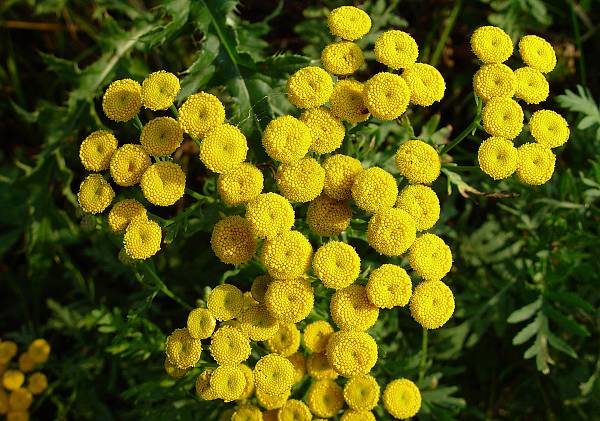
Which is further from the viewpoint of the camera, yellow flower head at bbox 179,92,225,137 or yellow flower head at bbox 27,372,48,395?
yellow flower head at bbox 27,372,48,395

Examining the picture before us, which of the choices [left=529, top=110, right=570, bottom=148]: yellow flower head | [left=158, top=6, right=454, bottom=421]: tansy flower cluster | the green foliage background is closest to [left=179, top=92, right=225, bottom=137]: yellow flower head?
[left=158, top=6, right=454, bottom=421]: tansy flower cluster

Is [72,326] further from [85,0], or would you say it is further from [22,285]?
[85,0]

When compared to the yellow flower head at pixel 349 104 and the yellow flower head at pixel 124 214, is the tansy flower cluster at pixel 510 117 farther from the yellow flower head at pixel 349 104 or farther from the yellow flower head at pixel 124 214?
the yellow flower head at pixel 124 214

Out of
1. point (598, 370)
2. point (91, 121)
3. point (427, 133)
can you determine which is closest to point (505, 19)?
point (427, 133)

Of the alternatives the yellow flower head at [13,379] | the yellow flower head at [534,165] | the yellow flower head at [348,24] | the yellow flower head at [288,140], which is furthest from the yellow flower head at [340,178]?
the yellow flower head at [13,379]

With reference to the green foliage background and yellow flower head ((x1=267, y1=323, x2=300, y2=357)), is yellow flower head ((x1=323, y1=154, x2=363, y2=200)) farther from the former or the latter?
yellow flower head ((x1=267, y1=323, x2=300, y2=357))
